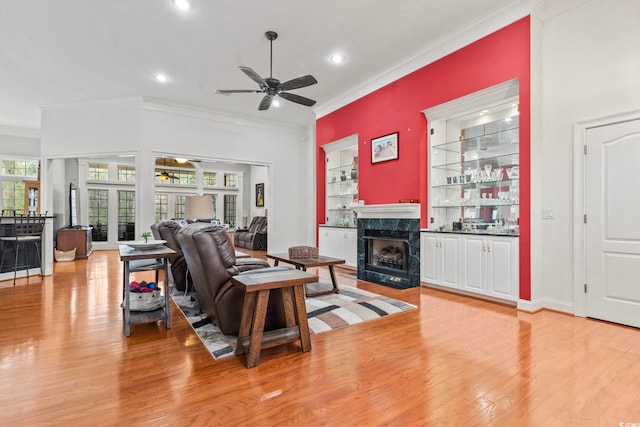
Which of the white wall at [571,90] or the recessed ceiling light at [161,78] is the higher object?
the recessed ceiling light at [161,78]

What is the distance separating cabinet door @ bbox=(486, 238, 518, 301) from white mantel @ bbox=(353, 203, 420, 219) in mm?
1150

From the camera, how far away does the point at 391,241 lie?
17.6 ft

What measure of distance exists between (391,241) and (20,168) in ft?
31.8

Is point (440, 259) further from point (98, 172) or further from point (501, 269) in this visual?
point (98, 172)

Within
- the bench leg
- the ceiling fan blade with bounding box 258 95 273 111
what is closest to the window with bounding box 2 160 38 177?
the ceiling fan blade with bounding box 258 95 273 111

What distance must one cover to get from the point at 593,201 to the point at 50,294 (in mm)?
6661

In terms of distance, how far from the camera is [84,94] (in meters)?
6.38

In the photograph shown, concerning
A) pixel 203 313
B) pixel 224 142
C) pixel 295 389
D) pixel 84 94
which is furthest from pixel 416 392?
pixel 84 94

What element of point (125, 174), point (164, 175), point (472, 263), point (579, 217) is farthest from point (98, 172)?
point (579, 217)

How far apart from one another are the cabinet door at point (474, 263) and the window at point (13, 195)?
1059 cm

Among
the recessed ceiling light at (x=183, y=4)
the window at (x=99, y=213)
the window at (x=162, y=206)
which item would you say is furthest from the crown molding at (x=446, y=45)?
the window at (x=99, y=213)

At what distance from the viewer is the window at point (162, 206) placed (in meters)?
11.0

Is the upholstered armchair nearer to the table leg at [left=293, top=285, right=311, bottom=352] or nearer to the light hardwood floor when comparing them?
the light hardwood floor

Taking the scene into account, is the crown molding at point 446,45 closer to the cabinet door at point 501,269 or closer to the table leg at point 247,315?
the cabinet door at point 501,269
